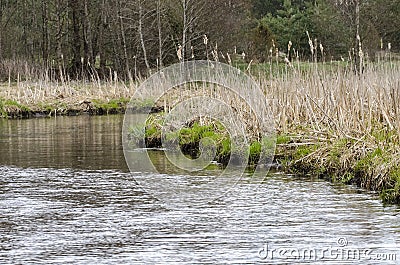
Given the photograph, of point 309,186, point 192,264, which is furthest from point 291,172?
point 192,264

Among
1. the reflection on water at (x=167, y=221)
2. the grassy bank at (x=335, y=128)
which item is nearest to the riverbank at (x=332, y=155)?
the grassy bank at (x=335, y=128)

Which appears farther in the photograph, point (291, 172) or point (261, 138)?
point (261, 138)

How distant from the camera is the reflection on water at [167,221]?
25.0 feet

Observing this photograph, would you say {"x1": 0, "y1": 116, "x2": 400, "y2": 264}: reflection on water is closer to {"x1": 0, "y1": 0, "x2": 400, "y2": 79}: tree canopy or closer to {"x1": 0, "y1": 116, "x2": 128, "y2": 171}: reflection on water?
{"x1": 0, "y1": 116, "x2": 128, "y2": 171}: reflection on water

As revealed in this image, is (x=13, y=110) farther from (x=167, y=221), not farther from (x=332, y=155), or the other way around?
(x=167, y=221)

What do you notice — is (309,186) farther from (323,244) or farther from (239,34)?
(239,34)

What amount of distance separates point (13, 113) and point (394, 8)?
23056 millimetres

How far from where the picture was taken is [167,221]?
9023mm

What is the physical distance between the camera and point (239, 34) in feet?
134

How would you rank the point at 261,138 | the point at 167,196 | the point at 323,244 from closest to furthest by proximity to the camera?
1. the point at 323,244
2. the point at 167,196
3. the point at 261,138

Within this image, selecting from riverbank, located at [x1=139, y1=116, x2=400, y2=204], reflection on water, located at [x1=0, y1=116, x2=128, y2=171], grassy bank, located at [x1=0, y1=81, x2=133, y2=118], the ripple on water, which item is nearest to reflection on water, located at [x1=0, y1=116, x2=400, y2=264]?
the ripple on water

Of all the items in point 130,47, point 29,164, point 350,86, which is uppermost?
point 130,47

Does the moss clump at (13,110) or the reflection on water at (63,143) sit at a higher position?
the moss clump at (13,110)

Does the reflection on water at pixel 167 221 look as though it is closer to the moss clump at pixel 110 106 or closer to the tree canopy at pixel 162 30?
the moss clump at pixel 110 106
